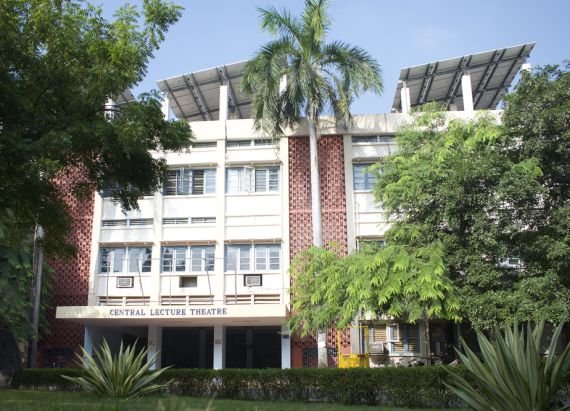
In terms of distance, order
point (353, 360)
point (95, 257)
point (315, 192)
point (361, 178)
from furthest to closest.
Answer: point (95, 257)
point (361, 178)
point (315, 192)
point (353, 360)

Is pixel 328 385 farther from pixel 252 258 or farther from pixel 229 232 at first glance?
pixel 229 232

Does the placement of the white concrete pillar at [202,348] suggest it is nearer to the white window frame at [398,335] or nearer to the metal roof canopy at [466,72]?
the white window frame at [398,335]

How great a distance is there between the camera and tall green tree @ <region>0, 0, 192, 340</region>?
10867mm

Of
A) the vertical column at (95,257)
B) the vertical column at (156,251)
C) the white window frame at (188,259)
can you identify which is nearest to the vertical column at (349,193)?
the white window frame at (188,259)

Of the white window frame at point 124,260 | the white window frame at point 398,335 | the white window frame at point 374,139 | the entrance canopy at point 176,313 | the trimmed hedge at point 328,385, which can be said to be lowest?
the trimmed hedge at point 328,385

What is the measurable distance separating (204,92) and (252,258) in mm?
9830

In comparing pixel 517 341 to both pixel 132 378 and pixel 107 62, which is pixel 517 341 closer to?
pixel 132 378

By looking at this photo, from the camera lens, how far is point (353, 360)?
21.7 metres

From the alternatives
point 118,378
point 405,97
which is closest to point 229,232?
point 405,97

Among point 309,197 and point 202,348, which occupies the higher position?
point 309,197

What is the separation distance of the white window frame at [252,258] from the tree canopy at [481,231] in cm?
624

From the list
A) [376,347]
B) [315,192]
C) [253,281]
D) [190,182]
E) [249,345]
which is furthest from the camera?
[249,345]

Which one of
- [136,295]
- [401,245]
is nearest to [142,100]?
[401,245]

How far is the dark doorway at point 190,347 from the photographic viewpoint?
29578 mm
